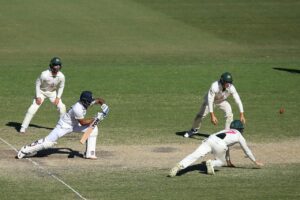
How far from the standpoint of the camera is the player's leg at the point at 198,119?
26125mm

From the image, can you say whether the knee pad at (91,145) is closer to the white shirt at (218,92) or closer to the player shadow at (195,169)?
the player shadow at (195,169)

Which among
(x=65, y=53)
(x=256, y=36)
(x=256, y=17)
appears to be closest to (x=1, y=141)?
(x=65, y=53)

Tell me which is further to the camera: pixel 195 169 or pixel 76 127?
pixel 76 127

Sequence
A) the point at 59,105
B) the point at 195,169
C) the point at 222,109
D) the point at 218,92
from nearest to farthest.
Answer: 1. the point at 195,169
2. the point at 218,92
3. the point at 222,109
4. the point at 59,105

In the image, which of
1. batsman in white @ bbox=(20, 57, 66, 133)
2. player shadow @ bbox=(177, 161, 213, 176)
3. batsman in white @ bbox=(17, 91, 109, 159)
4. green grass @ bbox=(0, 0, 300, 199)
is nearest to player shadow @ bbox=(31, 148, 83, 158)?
batsman in white @ bbox=(17, 91, 109, 159)

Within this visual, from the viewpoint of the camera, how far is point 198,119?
26.3m

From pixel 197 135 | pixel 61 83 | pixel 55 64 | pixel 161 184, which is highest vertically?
pixel 55 64

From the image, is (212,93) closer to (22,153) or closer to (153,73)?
(22,153)

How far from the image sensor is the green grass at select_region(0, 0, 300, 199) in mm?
20578

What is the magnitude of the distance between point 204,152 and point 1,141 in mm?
6872

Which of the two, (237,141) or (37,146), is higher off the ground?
(237,141)

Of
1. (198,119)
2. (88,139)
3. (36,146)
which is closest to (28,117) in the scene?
(36,146)

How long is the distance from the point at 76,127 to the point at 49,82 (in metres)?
3.37

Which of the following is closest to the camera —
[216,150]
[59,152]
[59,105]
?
[216,150]
